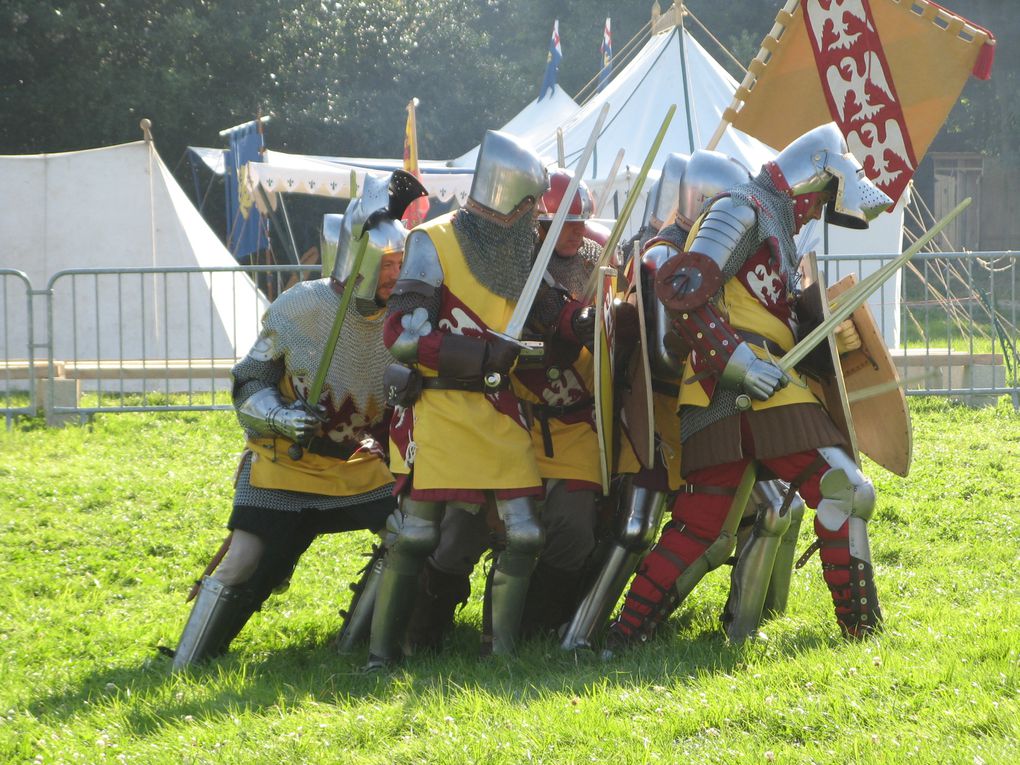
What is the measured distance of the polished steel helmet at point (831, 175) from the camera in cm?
395

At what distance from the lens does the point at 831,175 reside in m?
3.97

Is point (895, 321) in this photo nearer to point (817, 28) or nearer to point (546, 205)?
point (817, 28)

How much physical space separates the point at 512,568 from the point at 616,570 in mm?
389

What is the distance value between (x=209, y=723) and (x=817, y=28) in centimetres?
389

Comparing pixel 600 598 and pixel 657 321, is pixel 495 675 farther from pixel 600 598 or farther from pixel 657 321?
pixel 657 321

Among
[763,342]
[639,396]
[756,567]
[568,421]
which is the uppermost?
[763,342]

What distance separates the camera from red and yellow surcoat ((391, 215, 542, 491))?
3930 millimetres

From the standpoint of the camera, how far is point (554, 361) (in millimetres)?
4246

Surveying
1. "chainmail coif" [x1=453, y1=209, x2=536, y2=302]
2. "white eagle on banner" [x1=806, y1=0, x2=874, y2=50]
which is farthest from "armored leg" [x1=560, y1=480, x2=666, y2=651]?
"white eagle on banner" [x1=806, y1=0, x2=874, y2=50]

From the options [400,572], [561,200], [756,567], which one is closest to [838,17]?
[561,200]

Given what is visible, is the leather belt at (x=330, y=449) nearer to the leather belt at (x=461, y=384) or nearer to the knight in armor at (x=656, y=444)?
the leather belt at (x=461, y=384)

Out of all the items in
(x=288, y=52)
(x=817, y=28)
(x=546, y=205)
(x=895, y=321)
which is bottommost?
(x=895, y=321)

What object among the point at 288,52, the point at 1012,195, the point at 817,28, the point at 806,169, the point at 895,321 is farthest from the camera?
the point at 1012,195

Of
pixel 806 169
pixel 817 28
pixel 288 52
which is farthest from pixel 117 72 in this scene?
pixel 806 169
